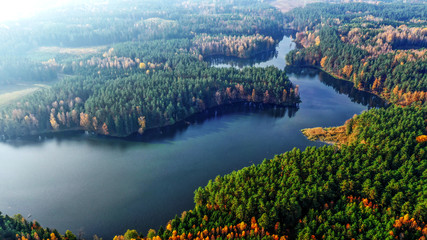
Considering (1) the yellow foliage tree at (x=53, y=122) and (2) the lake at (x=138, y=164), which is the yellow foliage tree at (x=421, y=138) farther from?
(1) the yellow foliage tree at (x=53, y=122)

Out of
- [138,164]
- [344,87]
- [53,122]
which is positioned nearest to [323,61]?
[344,87]

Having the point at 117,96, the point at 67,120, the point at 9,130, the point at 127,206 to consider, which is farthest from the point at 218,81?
the point at 9,130

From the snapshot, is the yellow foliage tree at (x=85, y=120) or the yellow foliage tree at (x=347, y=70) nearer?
the yellow foliage tree at (x=85, y=120)

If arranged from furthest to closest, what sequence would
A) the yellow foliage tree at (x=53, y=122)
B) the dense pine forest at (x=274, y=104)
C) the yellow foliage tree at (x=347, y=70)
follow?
the yellow foliage tree at (x=347, y=70) → the yellow foliage tree at (x=53, y=122) → the dense pine forest at (x=274, y=104)

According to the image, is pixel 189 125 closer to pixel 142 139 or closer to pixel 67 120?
pixel 142 139

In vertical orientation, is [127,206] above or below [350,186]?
below

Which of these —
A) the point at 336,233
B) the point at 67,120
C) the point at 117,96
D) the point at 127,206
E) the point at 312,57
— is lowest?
the point at 127,206

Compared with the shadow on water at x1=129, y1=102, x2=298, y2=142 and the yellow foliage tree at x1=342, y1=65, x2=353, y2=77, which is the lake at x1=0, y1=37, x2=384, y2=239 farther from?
the yellow foliage tree at x1=342, y1=65, x2=353, y2=77

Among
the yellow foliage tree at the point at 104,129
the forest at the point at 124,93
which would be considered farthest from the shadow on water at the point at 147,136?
the forest at the point at 124,93
